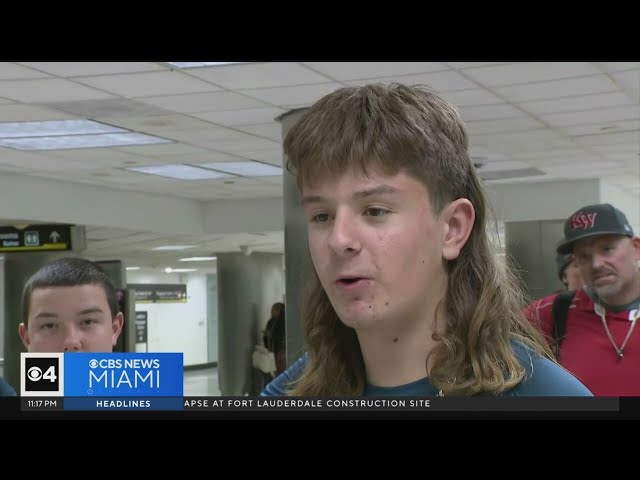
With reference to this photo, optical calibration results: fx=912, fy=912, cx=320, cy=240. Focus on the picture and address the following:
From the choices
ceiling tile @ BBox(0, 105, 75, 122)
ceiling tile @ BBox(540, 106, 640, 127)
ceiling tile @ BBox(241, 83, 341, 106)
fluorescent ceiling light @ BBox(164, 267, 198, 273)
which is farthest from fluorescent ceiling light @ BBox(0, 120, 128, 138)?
fluorescent ceiling light @ BBox(164, 267, 198, 273)

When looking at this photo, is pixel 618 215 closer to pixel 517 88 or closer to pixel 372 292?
pixel 372 292

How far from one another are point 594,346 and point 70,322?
1.45 meters

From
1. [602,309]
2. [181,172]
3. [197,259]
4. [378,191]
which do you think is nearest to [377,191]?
[378,191]

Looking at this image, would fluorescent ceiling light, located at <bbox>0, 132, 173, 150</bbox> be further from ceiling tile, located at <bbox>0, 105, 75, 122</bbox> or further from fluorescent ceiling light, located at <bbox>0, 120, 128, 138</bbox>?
ceiling tile, located at <bbox>0, 105, 75, 122</bbox>

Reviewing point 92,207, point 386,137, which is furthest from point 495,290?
point 92,207

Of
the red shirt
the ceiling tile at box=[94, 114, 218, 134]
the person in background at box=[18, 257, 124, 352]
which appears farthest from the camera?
the ceiling tile at box=[94, 114, 218, 134]

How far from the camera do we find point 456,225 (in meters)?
1.78

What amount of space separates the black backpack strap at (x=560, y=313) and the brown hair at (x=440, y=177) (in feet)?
2.17

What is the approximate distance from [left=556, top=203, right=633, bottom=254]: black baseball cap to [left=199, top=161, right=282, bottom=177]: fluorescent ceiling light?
5.54 meters

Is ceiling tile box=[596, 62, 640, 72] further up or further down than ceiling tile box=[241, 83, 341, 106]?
further down

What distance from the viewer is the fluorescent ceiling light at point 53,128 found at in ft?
20.7

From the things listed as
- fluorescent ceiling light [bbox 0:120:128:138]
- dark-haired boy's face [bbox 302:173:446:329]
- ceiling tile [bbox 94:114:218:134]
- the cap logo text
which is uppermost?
fluorescent ceiling light [bbox 0:120:128:138]

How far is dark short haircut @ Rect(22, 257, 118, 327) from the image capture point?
8.84 ft

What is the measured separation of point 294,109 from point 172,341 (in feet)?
56.6
